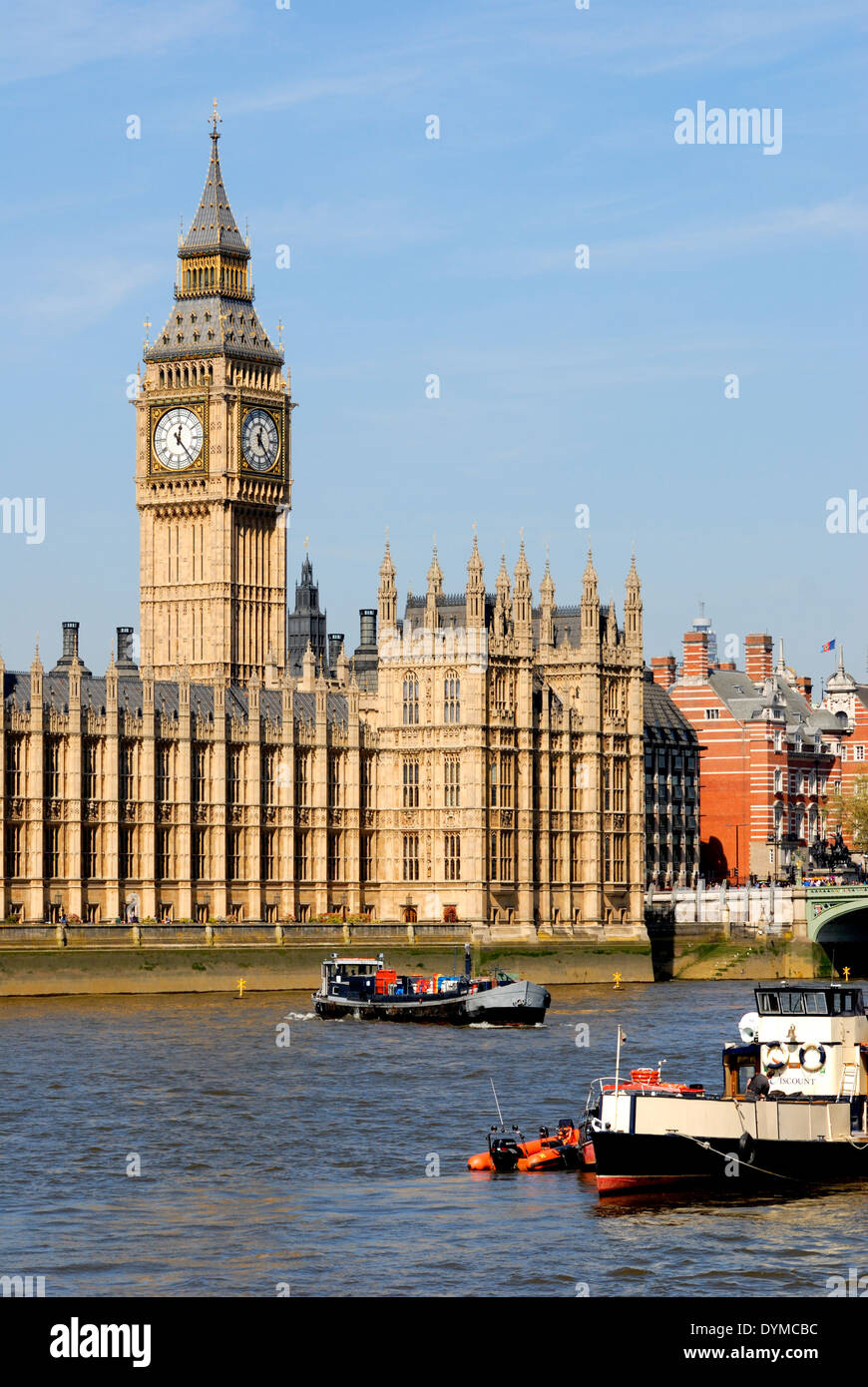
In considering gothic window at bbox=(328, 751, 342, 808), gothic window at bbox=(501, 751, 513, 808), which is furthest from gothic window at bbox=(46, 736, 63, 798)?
gothic window at bbox=(501, 751, 513, 808)

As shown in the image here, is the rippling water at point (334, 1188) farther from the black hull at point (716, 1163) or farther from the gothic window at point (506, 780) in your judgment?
the gothic window at point (506, 780)

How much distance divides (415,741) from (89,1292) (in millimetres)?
92563

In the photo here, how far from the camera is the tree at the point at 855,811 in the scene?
168000mm

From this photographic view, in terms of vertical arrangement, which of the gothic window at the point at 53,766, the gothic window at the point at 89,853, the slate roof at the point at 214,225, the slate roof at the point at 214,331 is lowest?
the gothic window at the point at 89,853

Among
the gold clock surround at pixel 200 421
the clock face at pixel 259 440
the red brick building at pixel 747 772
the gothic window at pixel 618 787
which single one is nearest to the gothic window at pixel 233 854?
the gothic window at pixel 618 787

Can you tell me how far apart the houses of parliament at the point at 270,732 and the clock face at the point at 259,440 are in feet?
0.44

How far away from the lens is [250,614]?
155 metres

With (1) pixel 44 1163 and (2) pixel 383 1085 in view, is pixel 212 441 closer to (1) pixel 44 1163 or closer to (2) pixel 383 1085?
(2) pixel 383 1085

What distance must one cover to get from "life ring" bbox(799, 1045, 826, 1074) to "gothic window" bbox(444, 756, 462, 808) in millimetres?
77053

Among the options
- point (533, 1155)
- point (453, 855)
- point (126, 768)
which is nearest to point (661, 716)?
point (453, 855)

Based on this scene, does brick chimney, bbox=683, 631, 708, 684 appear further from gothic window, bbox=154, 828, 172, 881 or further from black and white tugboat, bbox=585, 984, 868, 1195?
black and white tugboat, bbox=585, 984, 868, 1195

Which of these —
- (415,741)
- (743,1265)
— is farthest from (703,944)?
(743,1265)

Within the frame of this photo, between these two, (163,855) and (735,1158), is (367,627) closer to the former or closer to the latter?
(163,855)

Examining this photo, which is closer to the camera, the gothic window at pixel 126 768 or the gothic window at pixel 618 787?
the gothic window at pixel 126 768
